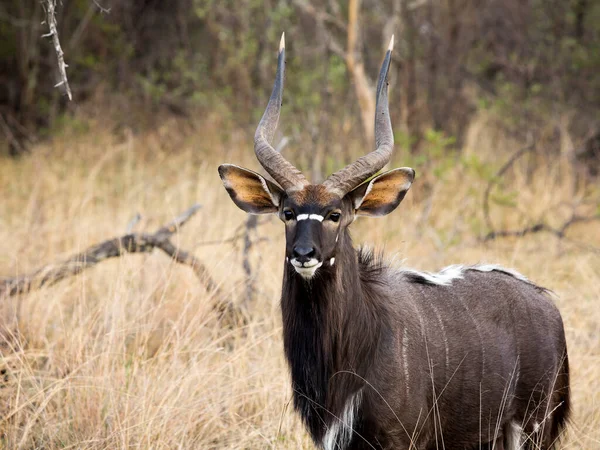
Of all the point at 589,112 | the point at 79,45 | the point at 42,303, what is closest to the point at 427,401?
the point at 42,303

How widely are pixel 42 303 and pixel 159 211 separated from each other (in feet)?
11.7

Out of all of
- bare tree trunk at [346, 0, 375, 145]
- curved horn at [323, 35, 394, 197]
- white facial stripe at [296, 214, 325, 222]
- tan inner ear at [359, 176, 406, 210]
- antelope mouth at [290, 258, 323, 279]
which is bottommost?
antelope mouth at [290, 258, 323, 279]

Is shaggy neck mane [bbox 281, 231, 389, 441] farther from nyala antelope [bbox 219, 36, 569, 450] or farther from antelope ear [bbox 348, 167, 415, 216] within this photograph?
antelope ear [bbox 348, 167, 415, 216]

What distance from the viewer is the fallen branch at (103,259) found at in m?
5.70

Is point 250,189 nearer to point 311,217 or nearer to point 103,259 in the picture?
point 311,217

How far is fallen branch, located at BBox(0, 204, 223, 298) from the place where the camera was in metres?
5.70

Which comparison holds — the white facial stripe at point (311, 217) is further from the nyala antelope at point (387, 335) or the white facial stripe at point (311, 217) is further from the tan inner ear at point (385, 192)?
the tan inner ear at point (385, 192)

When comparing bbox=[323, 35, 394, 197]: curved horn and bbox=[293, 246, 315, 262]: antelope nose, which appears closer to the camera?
bbox=[293, 246, 315, 262]: antelope nose

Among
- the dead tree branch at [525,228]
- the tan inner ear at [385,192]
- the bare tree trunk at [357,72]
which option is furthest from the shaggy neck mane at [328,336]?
the bare tree trunk at [357,72]

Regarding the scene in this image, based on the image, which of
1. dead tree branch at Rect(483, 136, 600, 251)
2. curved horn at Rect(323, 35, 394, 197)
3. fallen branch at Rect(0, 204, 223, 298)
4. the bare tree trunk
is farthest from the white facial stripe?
the bare tree trunk

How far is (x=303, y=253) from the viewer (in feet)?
11.6

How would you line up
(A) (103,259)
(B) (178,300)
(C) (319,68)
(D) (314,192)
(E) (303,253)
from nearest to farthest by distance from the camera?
(E) (303,253) < (D) (314,192) < (A) (103,259) < (B) (178,300) < (C) (319,68)

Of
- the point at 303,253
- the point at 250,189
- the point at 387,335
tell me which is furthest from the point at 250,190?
the point at 387,335

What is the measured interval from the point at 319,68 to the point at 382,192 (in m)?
8.25
